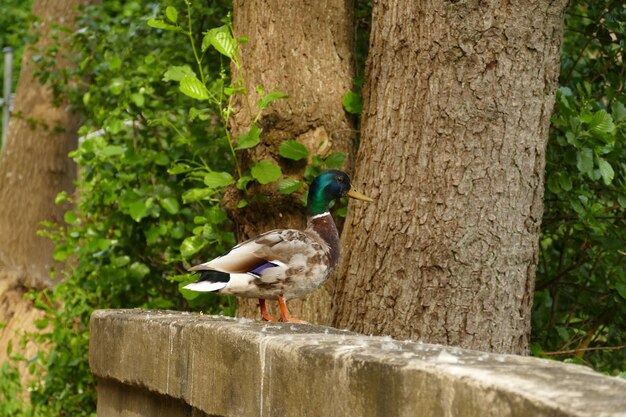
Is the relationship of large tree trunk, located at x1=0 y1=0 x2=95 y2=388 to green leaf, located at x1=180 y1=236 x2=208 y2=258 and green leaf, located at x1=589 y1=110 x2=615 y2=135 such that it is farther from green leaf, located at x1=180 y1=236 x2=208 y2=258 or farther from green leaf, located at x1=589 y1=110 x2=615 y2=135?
green leaf, located at x1=589 y1=110 x2=615 y2=135

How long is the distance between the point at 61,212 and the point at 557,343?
24.7 feet

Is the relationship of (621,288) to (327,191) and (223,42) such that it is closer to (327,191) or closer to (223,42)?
(327,191)

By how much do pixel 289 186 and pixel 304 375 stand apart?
9.15 ft

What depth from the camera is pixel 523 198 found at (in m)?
5.03

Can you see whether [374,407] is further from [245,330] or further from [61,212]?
[61,212]

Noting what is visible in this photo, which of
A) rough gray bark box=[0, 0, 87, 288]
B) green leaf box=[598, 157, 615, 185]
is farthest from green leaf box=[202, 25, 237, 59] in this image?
rough gray bark box=[0, 0, 87, 288]

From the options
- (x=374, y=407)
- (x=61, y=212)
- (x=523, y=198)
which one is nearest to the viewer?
(x=374, y=407)

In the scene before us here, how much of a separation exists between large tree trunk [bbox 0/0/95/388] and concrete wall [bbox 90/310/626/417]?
26.0ft

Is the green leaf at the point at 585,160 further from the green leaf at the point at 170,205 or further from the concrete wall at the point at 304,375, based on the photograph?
the green leaf at the point at 170,205

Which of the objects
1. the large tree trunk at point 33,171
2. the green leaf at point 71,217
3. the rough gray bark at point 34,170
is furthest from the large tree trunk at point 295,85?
the rough gray bark at point 34,170

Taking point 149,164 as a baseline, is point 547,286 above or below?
below

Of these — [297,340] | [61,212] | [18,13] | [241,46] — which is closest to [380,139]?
[241,46]

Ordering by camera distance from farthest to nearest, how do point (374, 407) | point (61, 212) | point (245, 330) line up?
point (61, 212) → point (245, 330) → point (374, 407)

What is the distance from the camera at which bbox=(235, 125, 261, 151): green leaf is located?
608 centimetres
